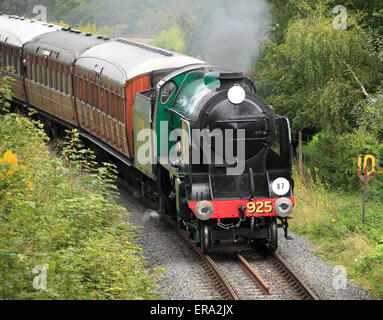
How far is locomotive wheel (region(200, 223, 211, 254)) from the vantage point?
410 inches

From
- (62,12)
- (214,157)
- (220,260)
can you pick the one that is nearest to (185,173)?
(214,157)

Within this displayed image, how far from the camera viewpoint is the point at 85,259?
8461mm

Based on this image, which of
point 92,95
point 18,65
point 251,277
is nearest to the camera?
point 251,277

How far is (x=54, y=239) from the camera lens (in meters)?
8.60

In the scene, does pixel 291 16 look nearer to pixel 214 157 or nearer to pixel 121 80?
pixel 121 80

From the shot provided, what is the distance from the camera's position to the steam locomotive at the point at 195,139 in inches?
403

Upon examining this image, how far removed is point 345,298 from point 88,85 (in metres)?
9.22

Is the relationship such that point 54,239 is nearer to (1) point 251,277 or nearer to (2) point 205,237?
(2) point 205,237

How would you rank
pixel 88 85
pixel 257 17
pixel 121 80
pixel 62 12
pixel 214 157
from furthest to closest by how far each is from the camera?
pixel 62 12
pixel 257 17
pixel 88 85
pixel 121 80
pixel 214 157

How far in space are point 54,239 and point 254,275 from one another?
314 cm

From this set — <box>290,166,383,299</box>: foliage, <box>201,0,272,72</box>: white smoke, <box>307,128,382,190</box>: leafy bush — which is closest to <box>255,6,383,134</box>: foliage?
<box>307,128,382,190</box>: leafy bush

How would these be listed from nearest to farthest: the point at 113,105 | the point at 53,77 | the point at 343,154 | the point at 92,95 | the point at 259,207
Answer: the point at 259,207 < the point at 113,105 < the point at 343,154 < the point at 92,95 < the point at 53,77

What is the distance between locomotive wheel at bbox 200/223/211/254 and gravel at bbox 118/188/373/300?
0.29 m

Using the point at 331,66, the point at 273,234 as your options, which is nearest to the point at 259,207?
the point at 273,234
